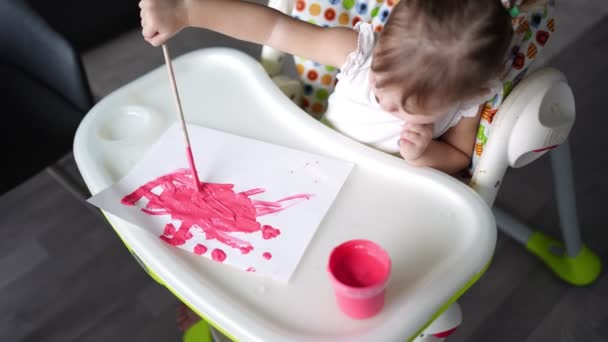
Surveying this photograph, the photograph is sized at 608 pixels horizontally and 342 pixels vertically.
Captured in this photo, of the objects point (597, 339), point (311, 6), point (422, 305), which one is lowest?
point (597, 339)

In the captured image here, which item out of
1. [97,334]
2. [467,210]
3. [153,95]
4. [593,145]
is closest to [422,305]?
[467,210]

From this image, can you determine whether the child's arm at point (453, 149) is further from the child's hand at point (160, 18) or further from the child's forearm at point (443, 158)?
the child's hand at point (160, 18)

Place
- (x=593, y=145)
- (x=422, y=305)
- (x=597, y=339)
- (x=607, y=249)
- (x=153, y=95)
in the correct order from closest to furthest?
(x=422, y=305), (x=153, y=95), (x=597, y=339), (x=607, y=249), (x=593, y=145)

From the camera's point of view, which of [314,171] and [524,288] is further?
[524,288]

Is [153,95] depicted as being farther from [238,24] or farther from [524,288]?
[524,288]

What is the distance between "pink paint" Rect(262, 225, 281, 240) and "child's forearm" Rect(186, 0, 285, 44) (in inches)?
11.9

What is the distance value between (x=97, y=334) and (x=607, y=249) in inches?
47.9

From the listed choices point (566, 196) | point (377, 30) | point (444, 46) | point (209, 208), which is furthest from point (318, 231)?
point (566, 196)

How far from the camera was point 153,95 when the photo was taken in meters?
0.87

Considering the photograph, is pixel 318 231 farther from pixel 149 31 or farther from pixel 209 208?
pixel 149 31

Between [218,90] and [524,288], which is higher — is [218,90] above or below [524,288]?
above

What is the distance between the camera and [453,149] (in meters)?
0.79

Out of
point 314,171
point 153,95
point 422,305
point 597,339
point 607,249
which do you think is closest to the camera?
point 422,305

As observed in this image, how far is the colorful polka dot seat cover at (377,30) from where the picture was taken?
2.38 feet
